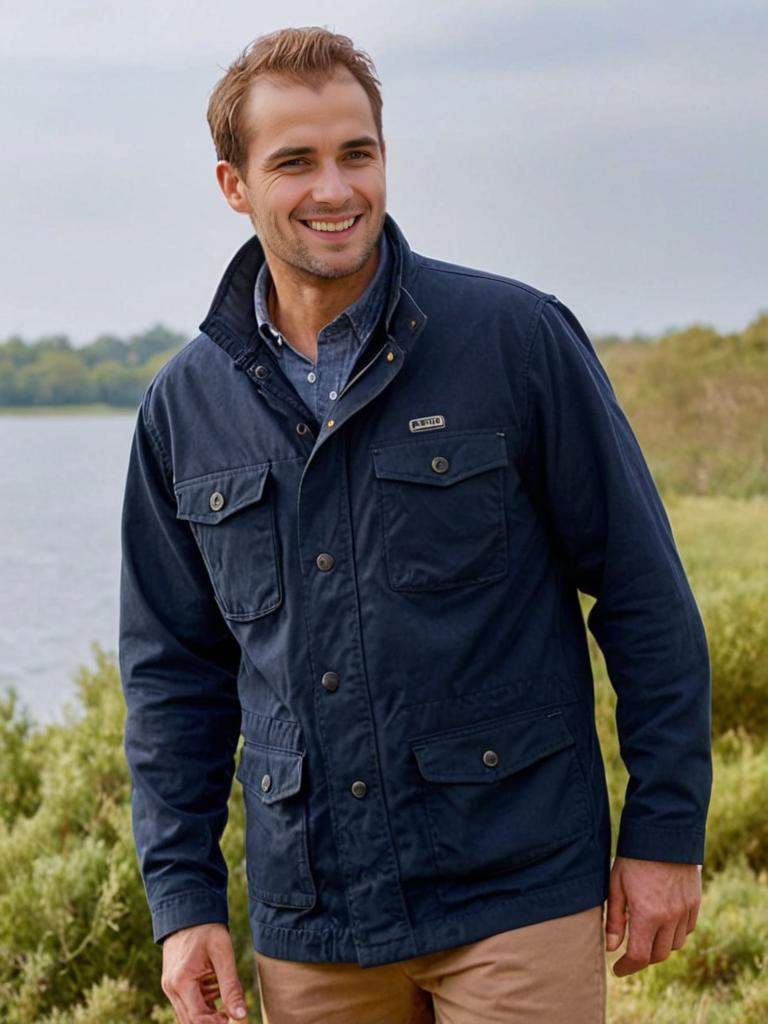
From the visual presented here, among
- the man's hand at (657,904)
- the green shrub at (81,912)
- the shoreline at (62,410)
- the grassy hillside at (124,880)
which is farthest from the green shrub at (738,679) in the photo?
the shoreline at (62,410)

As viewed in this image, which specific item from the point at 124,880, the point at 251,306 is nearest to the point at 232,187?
the point at 251,306

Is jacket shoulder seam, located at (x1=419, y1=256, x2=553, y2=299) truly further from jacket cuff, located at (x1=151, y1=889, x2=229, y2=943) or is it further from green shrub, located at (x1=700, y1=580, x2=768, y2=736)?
green shrub, located at (x1=700, y1=580, x2=768, y2=736)

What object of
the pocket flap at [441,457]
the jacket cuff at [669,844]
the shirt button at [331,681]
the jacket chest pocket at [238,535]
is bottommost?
the jacket cuff at [669,844]

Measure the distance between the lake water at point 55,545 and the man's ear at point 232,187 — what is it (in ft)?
21.9

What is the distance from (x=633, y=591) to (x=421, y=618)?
324 millimetres

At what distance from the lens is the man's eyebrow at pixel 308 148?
7.63ft

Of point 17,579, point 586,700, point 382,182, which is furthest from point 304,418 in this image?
point 17,579

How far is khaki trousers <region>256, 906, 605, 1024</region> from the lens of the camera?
219 cm

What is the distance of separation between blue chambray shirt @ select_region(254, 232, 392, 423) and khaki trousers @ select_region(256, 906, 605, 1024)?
0.84m

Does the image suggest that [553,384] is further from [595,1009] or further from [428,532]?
[595,1009]

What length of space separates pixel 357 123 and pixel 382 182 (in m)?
0.10

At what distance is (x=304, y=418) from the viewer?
235cm

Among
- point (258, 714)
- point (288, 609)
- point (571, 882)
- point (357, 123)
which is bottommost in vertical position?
point (571, 882)

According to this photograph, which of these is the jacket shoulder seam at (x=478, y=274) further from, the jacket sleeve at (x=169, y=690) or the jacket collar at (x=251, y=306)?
the jacket sleeve at (x=169, y=690)
